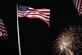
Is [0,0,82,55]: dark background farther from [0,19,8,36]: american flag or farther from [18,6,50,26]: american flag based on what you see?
[18,6,50,26]: american flag

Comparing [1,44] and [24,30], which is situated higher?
[24,30]

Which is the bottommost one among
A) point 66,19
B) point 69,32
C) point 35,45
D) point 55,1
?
point 35,45

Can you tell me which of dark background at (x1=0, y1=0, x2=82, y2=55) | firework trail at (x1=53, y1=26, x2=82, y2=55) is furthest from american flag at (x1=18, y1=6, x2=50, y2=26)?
firework trail at (x1=53, y1=26, x2=82, y2=55)

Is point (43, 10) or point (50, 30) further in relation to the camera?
point (50, 30)

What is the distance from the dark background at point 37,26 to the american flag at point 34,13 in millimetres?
355

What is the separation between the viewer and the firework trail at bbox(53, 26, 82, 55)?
27.3 feet

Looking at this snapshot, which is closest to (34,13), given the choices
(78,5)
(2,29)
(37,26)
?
(37,26)

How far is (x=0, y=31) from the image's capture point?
834cm

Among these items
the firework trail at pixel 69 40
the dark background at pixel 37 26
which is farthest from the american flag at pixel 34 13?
the firework trail at pixel 69 40

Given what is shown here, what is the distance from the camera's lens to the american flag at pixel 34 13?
7806mm

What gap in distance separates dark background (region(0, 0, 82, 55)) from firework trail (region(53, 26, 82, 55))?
0.70ft

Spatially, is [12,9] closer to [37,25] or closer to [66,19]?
[37,25]

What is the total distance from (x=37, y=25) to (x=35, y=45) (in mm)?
910

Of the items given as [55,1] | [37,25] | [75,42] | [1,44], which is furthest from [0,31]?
[75,42]
